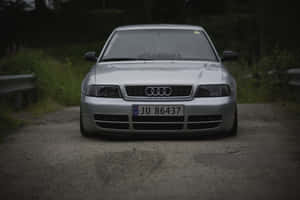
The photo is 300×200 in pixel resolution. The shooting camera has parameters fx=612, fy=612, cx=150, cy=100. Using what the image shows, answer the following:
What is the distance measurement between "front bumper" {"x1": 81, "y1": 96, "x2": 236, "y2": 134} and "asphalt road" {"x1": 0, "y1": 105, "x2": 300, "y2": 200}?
15 centimetres

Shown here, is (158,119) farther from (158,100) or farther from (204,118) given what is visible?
(204,118)

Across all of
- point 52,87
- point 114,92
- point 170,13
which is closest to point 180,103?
point 114,92

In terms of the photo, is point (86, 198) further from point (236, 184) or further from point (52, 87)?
point (52, 87)

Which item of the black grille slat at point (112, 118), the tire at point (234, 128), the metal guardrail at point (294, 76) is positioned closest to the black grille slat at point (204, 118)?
the tire at point (234, 128)

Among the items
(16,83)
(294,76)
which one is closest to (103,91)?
(16,83)

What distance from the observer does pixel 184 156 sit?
18.6 ft

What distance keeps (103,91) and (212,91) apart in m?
1.19

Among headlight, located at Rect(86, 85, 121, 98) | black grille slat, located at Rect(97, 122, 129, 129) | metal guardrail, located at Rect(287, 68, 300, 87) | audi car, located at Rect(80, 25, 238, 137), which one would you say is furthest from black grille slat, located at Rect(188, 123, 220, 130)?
metal guardrail, located at Rect(287, 68, 300, 87)

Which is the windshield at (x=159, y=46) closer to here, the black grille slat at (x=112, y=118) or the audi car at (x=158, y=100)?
the audi car at (x=158, y=100)

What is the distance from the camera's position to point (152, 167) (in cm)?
518

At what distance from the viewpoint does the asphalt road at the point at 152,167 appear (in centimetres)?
434

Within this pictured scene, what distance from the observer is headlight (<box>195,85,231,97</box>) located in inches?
260

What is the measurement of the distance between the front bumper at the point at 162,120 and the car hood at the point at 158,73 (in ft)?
0.76

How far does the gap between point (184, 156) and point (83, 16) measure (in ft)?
78.9
